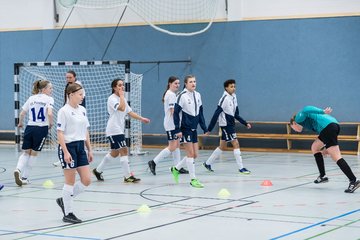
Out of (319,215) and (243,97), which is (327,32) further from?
(319,215)

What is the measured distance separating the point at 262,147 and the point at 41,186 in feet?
32.2

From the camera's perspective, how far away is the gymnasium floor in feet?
24.9

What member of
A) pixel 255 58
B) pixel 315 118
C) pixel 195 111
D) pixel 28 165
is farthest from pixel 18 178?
pixel 255 58

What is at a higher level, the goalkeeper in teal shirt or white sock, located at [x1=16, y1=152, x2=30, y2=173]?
the goalkeeper in teal shirt

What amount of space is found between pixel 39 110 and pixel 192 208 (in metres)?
4.21

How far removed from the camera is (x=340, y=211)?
29.2 feet

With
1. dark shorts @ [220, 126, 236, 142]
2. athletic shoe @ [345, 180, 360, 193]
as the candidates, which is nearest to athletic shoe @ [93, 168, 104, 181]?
dark shorts @ [220, 126, 236, 142]

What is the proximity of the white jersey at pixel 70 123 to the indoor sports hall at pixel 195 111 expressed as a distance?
0.09ft

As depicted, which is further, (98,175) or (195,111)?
(98,175)

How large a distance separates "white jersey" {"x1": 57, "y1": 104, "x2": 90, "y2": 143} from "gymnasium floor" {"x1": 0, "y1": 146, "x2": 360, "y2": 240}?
3.47ft

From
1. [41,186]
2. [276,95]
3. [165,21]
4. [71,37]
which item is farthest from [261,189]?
[71,37]

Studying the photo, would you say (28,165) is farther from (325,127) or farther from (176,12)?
(176,12)

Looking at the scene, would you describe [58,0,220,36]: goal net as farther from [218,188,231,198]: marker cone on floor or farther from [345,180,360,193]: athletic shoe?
[345,180,360,193]: athletic shoe

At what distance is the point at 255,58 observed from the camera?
20453 millimetres
